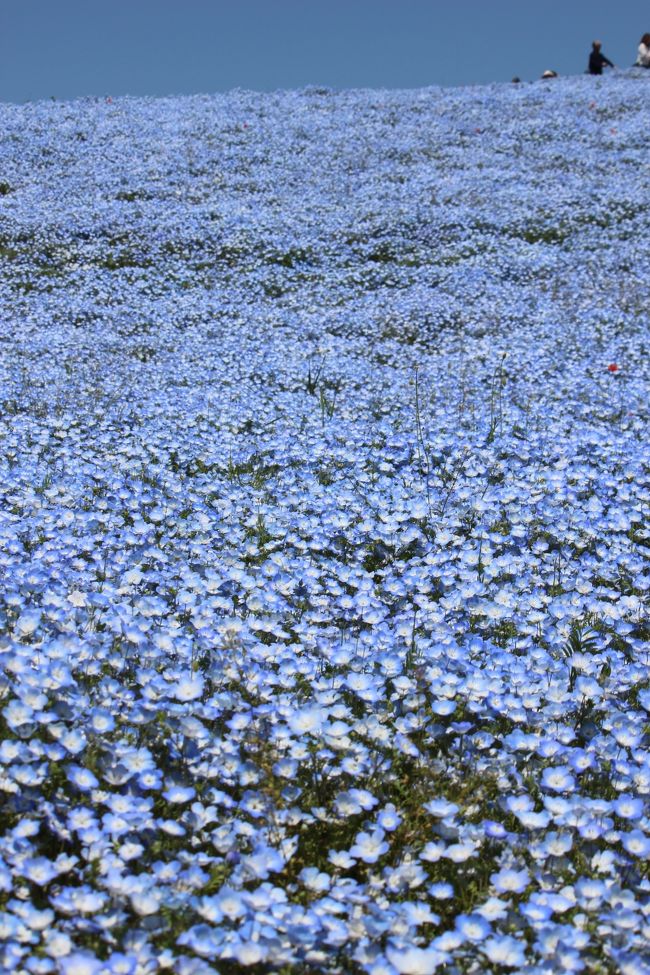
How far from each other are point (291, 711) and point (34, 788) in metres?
0.95

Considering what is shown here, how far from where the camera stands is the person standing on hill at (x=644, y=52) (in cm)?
3027

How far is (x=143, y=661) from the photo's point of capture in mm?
3490

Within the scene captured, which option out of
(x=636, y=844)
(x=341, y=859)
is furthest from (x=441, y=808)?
(x=636, y=844)

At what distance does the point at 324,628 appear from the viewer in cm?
414

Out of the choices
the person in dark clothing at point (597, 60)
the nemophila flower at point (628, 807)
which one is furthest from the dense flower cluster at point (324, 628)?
the person in dark clothing at point (597, 60)

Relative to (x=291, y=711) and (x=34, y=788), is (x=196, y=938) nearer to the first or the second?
(x=34, y=788)

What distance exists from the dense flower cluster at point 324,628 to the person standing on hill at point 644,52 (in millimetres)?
23762

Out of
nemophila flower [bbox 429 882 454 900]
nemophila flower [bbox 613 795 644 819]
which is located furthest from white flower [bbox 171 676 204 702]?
nemophila flower [bbox 613 795 644 819]

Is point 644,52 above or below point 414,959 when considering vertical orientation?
above

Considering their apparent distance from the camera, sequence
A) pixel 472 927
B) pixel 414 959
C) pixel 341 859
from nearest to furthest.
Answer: pixel 414 959 → pixel 472 927 → pixel 341 859

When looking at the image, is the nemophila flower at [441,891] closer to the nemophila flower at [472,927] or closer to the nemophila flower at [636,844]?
the nemophila flower at [472,927]

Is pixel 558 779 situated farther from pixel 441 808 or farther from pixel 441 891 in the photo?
pixel 441 891

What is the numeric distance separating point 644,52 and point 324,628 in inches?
1289

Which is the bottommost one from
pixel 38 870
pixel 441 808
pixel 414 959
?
pixel 414 959
